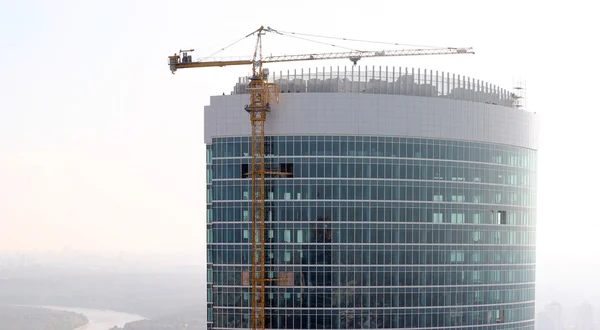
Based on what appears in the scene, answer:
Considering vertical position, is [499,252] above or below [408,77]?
below

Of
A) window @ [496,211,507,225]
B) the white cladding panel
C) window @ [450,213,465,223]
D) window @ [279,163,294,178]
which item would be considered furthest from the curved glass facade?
window @ [496,211,507,225]

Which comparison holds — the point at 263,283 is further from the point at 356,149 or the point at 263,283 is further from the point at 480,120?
the point at 480,120

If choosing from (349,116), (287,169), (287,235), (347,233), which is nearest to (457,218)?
(347,233)

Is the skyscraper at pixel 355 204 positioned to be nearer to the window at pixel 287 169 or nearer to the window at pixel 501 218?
the window at pixel 287 169

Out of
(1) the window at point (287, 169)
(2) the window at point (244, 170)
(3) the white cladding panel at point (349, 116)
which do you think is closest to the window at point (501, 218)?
(3) the white cladding panel at point (349, 116)

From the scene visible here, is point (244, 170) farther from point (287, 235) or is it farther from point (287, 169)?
point (287, 235)

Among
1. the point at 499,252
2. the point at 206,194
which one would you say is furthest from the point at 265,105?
the point at 499,252

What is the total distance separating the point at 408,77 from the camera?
178 m

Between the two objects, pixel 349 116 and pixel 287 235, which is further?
pixel 349 116

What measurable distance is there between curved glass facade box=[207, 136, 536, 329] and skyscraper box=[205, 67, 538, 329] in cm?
19

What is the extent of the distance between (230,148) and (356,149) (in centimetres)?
2379

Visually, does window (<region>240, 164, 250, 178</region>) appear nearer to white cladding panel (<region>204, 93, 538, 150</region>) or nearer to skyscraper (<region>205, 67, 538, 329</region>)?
skyscraper (<region>205, 67, 538, 329</region>)

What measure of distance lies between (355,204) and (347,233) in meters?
5.61

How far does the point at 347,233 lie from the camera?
556 feet
